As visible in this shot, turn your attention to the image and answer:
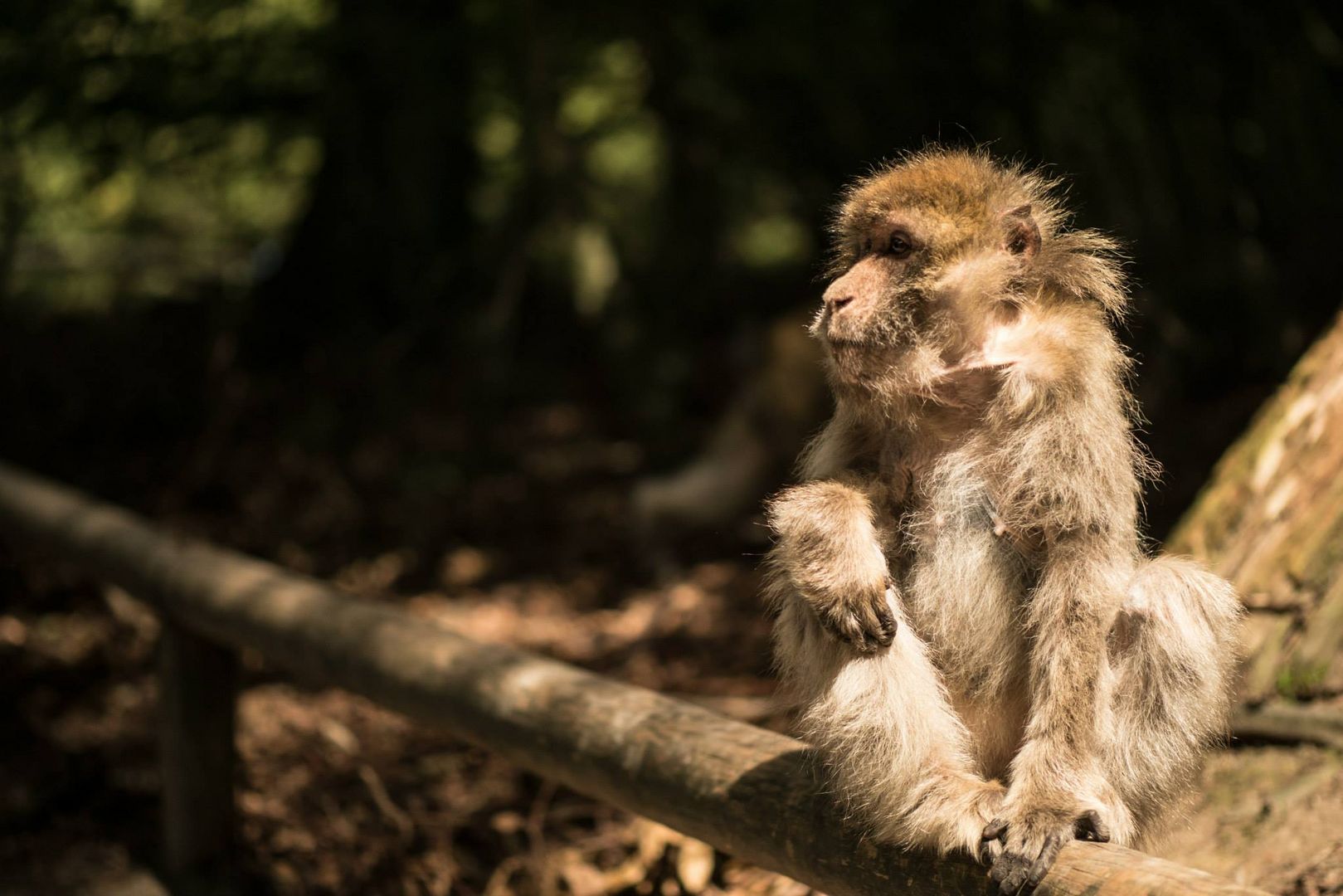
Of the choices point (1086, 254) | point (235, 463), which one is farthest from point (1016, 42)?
point (235, 463)

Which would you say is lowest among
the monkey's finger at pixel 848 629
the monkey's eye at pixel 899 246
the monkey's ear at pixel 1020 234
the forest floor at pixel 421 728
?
the forest floor at pixel 421 728

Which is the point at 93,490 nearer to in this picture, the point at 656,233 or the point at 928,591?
the point at 656,233

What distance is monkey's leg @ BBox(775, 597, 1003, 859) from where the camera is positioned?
2.33 meters

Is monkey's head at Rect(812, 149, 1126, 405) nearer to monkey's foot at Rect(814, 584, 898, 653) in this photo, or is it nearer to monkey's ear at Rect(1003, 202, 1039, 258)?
monkey's ear at Rect(1003, 202, 1039, 258)

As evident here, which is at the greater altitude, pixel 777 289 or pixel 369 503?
pixel 777 289

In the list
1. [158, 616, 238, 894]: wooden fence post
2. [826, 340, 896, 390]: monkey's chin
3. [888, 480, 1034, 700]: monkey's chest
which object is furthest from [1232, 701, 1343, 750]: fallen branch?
[158, 616, 238, 894]: wooden fence post

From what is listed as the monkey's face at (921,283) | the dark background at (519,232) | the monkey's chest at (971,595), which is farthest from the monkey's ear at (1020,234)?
the dark background at (519,232)

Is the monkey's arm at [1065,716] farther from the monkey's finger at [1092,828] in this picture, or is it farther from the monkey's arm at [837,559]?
the monkey's arm at [837,559]

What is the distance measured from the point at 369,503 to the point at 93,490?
1.73m

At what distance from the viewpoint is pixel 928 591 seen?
2.65 meters

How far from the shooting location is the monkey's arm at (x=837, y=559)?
244 centimetres

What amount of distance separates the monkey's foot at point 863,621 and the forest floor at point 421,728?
795 millimetres

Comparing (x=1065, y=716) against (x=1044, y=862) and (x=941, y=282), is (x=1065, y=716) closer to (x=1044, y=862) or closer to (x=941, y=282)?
(x=1044, y=862)

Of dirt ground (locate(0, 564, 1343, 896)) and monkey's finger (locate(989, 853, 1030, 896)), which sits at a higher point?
monkey's finger (locate(989, 853, 1030, 896))
